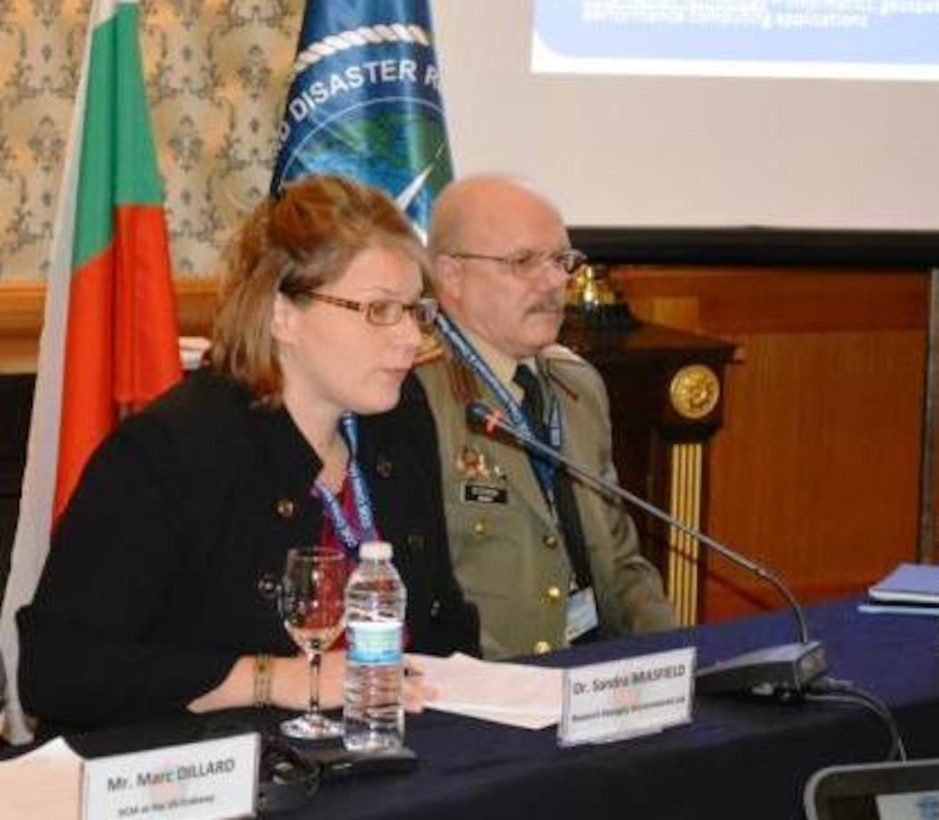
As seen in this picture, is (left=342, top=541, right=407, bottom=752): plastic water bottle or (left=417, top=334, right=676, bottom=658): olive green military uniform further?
(left=417, top=334, right=676, bottom=658): olive green military uniform

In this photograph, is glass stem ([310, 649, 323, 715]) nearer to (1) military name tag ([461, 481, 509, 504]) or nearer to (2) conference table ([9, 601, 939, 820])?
(2) conference table ([9, 601, 939, 820])

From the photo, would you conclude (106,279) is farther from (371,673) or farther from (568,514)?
(371,673)

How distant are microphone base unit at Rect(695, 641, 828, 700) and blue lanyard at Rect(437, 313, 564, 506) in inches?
28.1

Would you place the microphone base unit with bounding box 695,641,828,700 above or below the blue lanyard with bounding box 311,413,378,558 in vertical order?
below

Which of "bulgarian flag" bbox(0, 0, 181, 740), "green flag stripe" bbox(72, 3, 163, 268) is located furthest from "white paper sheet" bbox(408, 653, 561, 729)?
"green flag stripe" bbox(72, 3, 163, 268)

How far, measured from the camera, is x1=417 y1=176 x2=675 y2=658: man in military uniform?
2951mm

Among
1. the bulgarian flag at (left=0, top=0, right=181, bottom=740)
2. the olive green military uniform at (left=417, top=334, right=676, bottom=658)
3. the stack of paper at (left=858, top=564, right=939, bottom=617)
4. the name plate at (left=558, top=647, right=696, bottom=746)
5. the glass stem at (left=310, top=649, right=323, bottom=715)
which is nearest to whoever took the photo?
the name plate at (left=558, top=647, right=696, bottom=746)

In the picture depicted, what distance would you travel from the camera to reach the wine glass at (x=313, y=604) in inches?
83.0

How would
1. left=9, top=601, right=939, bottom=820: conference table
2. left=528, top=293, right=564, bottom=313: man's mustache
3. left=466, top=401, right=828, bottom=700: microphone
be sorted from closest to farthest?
left=9, top=601, right=939, bottom=820: conference table < left=466, top=401, right=828, bottom=700: microphone < left=528, top=293, right=564, bottom=313: man's mustache

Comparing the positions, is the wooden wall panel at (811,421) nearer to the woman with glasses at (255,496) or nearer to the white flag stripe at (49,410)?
the white flag stripe at (49,410)

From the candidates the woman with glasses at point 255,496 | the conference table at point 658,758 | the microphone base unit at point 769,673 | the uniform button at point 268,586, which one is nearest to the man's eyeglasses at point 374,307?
the woman with glasses at point 255,496

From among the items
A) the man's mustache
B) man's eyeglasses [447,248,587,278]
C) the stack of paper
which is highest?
man's eyeglasses [447,248,587,278]

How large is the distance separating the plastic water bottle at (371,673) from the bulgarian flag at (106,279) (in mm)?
1302

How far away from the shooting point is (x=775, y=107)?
14.1 ft
